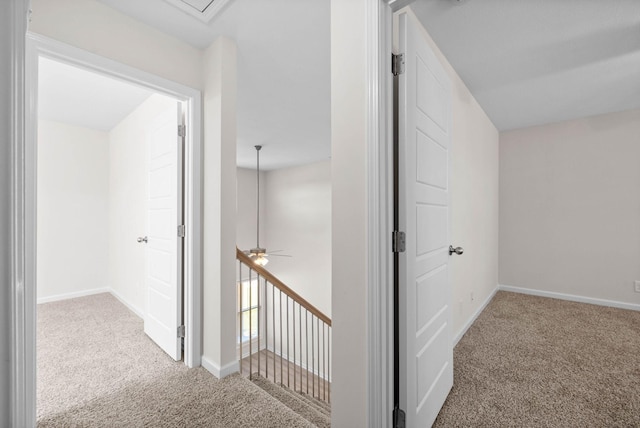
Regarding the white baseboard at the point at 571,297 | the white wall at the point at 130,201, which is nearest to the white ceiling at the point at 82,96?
the white wall at the point at 130,201

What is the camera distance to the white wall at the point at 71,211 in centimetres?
372

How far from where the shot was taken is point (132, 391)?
189cm

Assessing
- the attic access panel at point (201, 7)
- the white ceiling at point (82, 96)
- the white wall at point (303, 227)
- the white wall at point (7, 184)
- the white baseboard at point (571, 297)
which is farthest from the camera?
the white wall at point (303, 227)

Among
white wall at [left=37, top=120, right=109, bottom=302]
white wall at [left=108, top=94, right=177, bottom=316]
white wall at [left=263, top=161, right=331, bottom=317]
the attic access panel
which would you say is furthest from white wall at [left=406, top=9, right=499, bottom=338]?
white wall at [left=37, top=120, right=109, bottom=302]

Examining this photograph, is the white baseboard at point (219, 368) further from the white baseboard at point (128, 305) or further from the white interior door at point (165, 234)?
the white baseboard at point (128, 305)

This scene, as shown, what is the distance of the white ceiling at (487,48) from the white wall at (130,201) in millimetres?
1011

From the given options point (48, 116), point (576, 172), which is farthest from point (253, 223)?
point (576, 172)

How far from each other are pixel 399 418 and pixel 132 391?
5.52 ft

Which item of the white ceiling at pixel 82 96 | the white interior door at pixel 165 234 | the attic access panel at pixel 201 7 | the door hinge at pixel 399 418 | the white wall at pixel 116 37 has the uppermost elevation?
the attic access panel at pixel 201 7

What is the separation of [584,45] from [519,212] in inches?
92.9

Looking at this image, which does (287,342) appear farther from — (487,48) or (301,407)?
(487,48)

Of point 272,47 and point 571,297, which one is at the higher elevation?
point 272,47

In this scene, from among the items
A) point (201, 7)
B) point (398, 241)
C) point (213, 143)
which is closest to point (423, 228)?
point (398, 241)

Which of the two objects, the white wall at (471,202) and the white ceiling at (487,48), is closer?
the white ceiling at (487,48)
